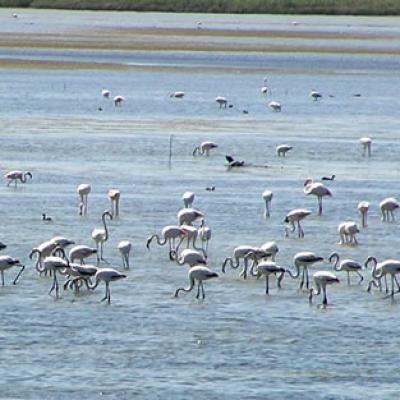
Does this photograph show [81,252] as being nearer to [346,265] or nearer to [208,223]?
[346,265]

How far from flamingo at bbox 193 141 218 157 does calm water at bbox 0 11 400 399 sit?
297 millimetres

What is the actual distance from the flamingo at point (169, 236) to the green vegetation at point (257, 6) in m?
71.4

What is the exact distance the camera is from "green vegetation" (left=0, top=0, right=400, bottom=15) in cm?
9206

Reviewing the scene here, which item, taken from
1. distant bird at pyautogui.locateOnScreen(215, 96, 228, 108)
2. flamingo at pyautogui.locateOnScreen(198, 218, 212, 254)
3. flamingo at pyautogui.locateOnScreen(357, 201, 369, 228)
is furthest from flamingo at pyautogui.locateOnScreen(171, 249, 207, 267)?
distant bird at pyautogui.locateOnScreen(215, 96, 228, 108)

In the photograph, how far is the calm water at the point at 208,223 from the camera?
48.6ft

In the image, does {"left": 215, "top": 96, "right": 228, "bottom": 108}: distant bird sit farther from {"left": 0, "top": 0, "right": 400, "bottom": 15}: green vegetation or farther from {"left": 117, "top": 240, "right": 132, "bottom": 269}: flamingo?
{"left": 0, "top": 0, "right": 400, "bottom": 15}: green vegetation

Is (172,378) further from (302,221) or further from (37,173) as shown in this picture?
(37,173)

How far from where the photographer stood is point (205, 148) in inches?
1204

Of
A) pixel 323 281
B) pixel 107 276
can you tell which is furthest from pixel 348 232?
pixel 107 276

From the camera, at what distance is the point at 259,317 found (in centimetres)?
1694

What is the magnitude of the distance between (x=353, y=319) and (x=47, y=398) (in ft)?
13.7

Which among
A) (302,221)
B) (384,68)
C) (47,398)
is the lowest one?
(47,398)

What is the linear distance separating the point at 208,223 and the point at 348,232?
2440 millimetres

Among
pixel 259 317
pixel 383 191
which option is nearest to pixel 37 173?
pixel 383 191
